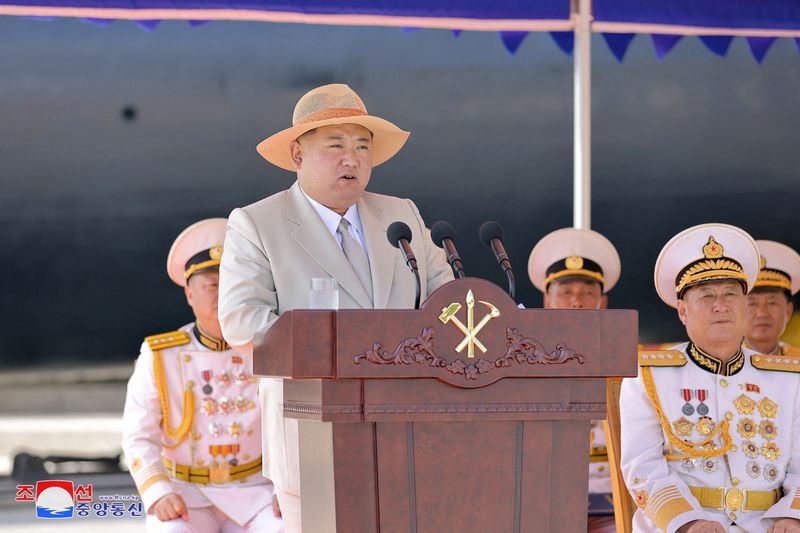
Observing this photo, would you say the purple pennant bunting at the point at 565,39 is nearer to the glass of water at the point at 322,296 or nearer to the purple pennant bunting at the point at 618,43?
the purple pennant bunting at the point at 618,43

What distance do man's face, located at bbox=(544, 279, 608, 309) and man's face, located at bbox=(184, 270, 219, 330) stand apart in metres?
1.50

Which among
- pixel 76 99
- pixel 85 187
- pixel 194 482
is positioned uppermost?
pixel 76 99

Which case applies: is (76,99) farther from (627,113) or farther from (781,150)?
(781,150)

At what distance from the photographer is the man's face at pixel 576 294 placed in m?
4.82

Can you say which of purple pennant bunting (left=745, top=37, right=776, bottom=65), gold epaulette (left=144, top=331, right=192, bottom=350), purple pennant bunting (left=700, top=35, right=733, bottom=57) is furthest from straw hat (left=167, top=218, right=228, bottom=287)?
purple pennant bunting (left=745, top=37, right=776, bottom=65)

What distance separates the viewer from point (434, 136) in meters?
8.12

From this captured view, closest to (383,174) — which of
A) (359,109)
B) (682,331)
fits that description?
(682,331)

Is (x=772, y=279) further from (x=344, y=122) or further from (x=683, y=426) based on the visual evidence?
(x=344, y=122)

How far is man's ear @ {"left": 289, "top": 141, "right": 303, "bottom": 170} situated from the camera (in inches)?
111

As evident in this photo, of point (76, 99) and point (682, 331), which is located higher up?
point (76, 99)

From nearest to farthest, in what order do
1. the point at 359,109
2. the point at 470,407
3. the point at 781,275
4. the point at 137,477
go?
the point at 470,407 < the point at 359,109 < the point at 137,477 < the point at 781,275

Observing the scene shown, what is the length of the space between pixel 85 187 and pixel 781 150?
191 inches

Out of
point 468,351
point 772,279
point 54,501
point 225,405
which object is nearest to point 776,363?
point 772,279

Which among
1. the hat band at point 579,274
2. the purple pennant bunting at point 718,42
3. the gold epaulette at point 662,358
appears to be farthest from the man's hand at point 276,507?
the purple pennant bunting at point 718,42
